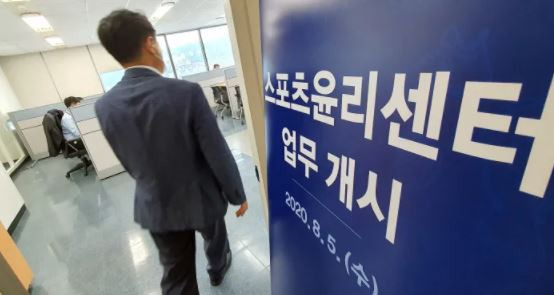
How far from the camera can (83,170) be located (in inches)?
172

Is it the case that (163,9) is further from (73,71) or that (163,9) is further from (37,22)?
(73,71)

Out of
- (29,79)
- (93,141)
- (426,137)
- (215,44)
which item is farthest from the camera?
(215,44)

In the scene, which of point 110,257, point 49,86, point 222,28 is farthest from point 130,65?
point 222,28

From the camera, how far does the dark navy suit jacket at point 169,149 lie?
941mm

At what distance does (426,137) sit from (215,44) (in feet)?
33.5

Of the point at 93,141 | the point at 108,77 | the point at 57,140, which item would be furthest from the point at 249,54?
the point at 108,77

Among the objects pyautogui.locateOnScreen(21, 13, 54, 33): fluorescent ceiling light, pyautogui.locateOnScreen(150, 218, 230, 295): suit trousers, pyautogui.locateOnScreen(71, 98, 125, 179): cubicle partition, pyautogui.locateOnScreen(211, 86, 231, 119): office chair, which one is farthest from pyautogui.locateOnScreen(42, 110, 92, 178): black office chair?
pyautogui.locateOnScreen(150, 218, 230, 295): suit trousers

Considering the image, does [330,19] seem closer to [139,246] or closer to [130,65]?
[130,65]

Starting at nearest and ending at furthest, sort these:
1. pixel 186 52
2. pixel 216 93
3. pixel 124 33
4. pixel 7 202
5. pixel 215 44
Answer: pixel 124 33 < pixel 7 202 < pixel 216 93 < pixel 186 52 < pixel 215 44

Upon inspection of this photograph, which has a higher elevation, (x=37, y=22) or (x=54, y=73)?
(x=37, y=22)

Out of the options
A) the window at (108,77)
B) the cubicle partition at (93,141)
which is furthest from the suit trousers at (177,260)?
the window at (108,77)

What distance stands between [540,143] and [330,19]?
389mm

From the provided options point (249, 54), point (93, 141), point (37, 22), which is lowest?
point (93, 141)

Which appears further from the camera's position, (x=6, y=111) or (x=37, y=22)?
(x=6, y=111)
